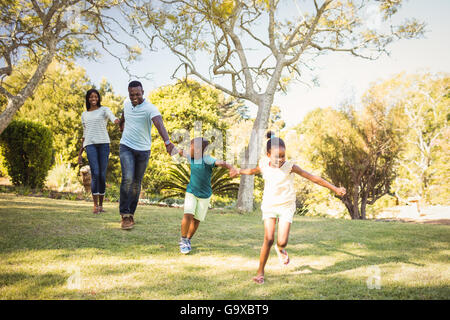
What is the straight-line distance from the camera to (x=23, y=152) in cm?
988

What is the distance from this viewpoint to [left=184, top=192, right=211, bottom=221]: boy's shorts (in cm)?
362

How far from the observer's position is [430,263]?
355 centimetres

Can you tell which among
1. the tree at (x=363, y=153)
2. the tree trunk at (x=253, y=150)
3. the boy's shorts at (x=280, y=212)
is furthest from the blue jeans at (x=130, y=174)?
→ the tree at (x=363, y=153)

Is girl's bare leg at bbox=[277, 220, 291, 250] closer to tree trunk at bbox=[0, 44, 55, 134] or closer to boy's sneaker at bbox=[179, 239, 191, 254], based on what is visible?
boy's sneaker at bbox=[179, 239, 191, 254]

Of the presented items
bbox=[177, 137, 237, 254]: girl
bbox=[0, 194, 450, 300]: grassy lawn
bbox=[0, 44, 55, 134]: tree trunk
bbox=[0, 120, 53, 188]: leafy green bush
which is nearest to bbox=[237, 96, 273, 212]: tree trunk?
bbox=[0, 194, 450, 300]: grassy lawn

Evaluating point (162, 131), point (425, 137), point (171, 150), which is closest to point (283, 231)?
point (171, 150)

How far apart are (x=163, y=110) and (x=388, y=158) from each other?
435 inches

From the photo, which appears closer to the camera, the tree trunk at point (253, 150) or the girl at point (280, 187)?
the girl at point (280, 187)

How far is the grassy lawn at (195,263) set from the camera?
2406 millimetres

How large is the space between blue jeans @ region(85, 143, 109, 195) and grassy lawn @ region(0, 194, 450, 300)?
0.61 m

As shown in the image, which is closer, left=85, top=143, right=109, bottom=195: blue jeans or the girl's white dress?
the girl's white dress

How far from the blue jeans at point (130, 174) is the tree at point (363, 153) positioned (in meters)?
10.9

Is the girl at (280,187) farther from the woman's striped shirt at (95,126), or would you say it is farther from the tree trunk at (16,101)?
the tree trunk at (16,101)

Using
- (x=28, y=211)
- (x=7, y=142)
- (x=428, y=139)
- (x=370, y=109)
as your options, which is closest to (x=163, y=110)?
(x=7, y=142)
